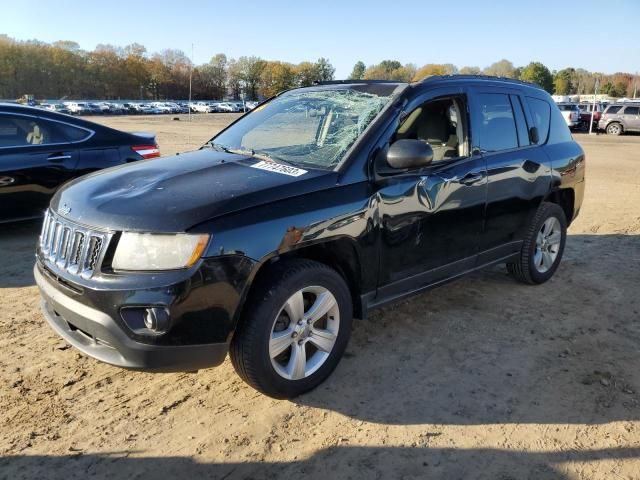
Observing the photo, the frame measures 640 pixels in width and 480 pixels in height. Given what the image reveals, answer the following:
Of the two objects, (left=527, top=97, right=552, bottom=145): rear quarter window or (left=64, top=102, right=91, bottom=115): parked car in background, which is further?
(left=64, top=102, right=91, bottom=115): parked car in background

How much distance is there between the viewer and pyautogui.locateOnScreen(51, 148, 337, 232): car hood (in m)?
2.85

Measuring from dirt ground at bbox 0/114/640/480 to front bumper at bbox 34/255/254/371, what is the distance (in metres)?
0.43

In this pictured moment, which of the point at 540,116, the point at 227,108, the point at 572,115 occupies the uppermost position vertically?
the point at 227,108

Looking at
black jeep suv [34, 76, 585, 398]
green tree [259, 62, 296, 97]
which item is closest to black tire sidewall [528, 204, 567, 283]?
black jeep suv [34, 76, 585, 398]

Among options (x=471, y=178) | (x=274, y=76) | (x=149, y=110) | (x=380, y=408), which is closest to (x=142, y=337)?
(x=380, y=408)

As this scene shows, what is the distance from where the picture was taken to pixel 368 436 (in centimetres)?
298

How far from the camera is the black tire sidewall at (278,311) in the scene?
2986 mm

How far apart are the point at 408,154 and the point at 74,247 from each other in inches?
81.0

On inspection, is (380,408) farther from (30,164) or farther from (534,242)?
(30,164)

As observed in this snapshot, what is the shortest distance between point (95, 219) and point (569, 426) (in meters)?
2.88

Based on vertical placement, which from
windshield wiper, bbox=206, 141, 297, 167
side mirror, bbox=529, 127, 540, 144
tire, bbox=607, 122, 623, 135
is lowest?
windshield wiper, bbox=206, 141, 297, 167

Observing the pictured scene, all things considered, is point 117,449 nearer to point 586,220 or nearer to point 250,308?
point 250,308

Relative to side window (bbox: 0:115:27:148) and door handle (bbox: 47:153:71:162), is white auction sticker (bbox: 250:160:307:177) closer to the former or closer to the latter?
door handle (bbox: 47:153:71:162)

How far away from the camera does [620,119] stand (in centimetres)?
3086
